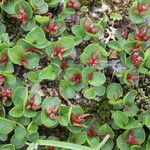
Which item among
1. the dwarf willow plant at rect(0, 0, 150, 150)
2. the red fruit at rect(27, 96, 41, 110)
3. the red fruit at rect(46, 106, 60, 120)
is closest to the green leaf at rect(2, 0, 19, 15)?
the dwarf willow plant at rect(0, 0, 150, 150)

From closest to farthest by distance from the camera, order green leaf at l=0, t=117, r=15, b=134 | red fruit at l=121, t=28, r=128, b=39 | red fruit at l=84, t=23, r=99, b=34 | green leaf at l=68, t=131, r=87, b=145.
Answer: green leaf at l=0, t=117, r=15, b=134, green leaf at l=68, t=131, r=87, b=145, red fruit at l=84, t=23, r=99, b=34, red fruit at l=121, t=28, r=128, b=39

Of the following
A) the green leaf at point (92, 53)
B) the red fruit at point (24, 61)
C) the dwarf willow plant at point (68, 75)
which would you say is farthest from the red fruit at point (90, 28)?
the red fruit at point (24, 61)

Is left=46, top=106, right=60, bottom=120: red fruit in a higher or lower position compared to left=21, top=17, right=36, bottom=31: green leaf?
lower

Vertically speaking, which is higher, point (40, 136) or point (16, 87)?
point (16, 87)

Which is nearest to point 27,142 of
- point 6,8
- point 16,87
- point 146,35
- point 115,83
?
point 16,87

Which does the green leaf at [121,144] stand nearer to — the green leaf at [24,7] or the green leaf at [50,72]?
the green leaf at [50,72]

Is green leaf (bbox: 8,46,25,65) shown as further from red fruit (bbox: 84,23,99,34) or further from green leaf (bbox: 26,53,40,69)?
red fruit (bbox: 84,23,99,34)

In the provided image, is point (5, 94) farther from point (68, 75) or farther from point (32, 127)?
point (68, 75)

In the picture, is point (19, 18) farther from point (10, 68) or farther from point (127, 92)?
point (127, 92)
